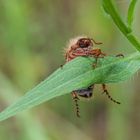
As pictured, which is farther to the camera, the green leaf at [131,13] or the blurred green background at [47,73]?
the blurred green background at [47,73]

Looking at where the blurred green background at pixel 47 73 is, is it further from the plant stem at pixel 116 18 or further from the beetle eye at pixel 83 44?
the plant stem at pixel 116 18

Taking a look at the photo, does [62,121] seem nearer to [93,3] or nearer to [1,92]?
[1,92]

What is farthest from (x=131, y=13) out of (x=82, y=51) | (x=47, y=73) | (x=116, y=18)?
(x=47, y=73)

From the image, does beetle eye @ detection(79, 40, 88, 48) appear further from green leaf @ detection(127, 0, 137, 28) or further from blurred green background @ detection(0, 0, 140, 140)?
blurred green background @ detection(0, 0, 140, 140)

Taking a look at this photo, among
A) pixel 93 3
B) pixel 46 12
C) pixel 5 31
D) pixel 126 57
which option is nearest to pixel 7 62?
pixel 5 31

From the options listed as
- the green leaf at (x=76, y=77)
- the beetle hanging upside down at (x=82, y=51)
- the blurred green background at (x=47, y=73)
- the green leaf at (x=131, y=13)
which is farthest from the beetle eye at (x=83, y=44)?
the blurred green background at (x=47, y=73)

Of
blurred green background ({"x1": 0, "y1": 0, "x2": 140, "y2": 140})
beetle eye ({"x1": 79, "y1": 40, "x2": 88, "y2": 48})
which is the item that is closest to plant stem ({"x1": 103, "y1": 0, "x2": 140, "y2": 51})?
beetle eye ({"x1": 79, "y1": 40, "x2": 88, "y2": 48})
